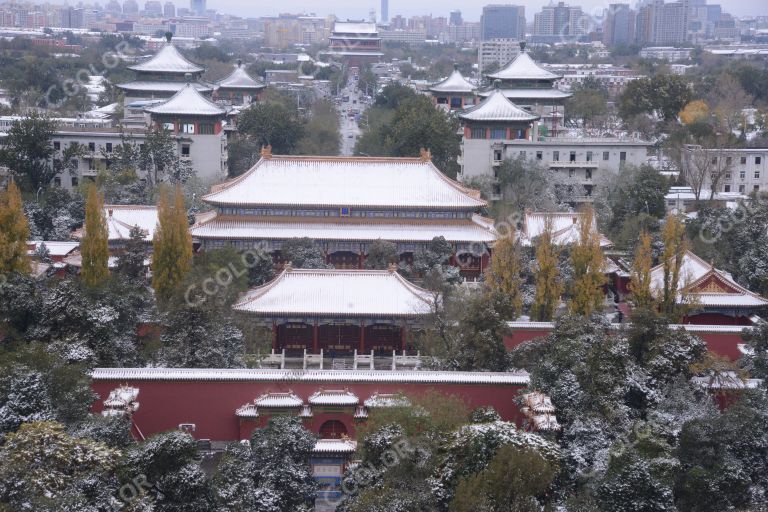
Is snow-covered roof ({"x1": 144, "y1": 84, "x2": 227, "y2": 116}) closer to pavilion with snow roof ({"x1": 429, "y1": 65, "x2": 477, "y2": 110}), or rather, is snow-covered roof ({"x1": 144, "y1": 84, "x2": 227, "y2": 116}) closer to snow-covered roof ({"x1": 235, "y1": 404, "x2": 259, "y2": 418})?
pavilion with snow roof ({"x1": 429, "y1": 65, "x2": 477, "y2": 110})

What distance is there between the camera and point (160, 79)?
58469 mm

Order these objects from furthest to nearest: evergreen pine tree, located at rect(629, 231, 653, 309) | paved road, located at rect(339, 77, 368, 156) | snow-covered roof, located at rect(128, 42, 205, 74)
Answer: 1. paved road, located at rect(339, 77, 368, 156)
2. snow-covered roof, located at rect(128, 42, 205, 74)
3. evergreen pine tree, located at rect(629, 231, 653, 309)

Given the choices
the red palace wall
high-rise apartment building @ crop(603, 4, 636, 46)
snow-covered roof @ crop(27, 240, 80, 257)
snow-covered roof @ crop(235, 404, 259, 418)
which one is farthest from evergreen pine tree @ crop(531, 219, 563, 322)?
high-rise apartment building @ crop(603, 4, 636, 46)

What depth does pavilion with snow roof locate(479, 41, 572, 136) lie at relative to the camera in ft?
180

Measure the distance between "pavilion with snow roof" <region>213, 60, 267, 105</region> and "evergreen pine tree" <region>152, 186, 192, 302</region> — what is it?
39869 millimetres

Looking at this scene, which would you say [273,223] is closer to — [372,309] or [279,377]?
[372,309]

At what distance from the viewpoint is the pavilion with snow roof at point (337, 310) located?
90.2 ft

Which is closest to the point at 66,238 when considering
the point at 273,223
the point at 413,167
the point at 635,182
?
the point at 273,223

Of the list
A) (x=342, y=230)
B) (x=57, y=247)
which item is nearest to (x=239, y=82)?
(x=57, y=247)

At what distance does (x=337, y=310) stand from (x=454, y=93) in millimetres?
41556

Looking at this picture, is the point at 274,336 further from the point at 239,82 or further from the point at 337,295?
the point at 239,82

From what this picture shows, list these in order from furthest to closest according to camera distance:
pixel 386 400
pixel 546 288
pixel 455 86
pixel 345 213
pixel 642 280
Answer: pixel 455 86 < pixel 345 213 < pixel 546 288 < pixel 642 280 < pixel 386 400

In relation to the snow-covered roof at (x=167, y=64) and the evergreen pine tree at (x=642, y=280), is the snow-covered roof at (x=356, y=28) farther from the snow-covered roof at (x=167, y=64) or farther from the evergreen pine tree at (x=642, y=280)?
the evergreen pine tree at (x=642, y=280)

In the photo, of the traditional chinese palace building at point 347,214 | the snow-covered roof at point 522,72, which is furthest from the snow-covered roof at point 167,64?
the traditional chinese palace building at point 347,214
